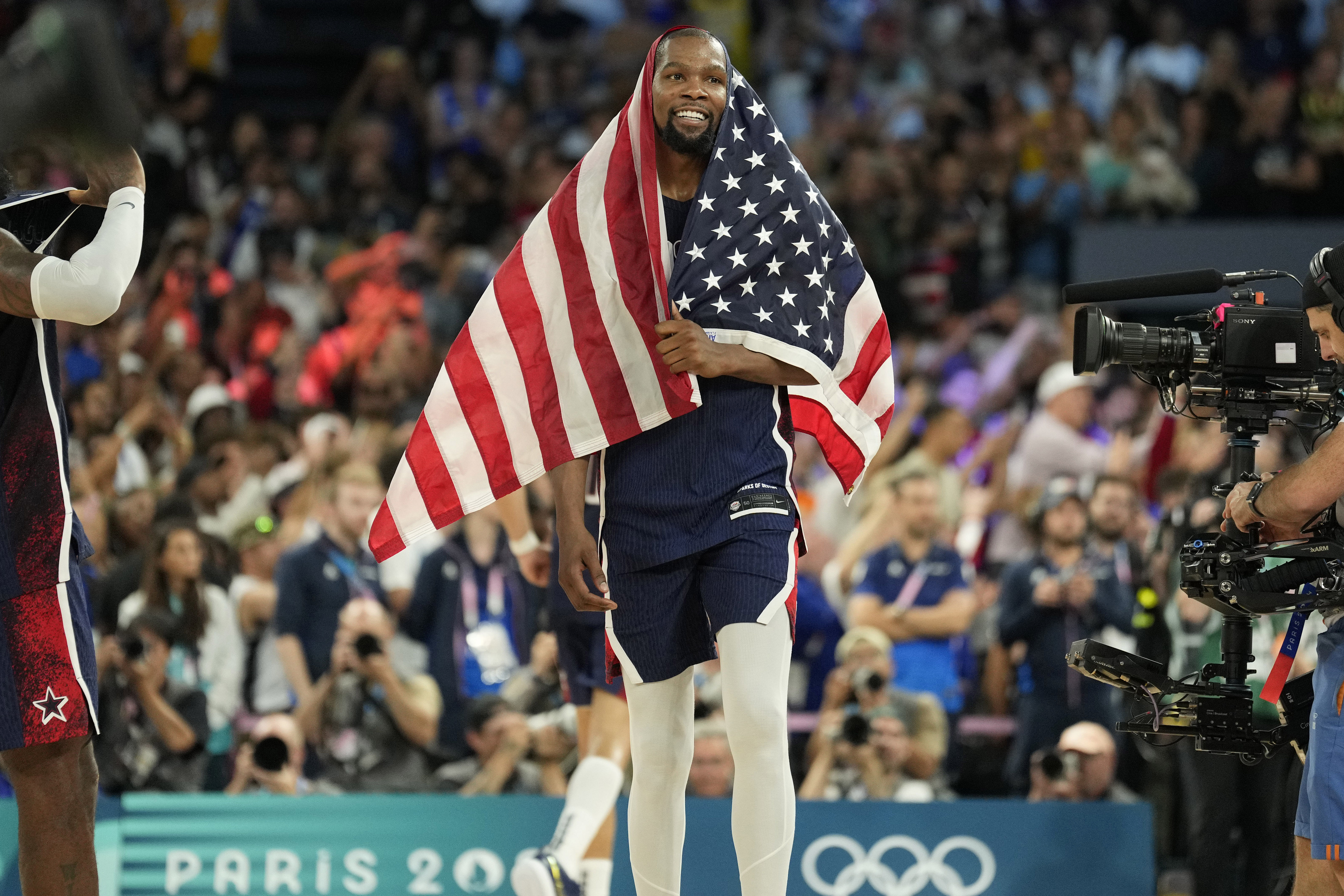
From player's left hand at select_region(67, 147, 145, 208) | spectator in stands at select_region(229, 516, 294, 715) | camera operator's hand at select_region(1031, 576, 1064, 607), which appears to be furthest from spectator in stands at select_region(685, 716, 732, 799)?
player's left hand at select_region(67, 147, 145, 208)

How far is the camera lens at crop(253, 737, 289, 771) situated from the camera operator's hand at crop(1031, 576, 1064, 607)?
10.9ft

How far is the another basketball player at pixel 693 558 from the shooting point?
4.02 meters

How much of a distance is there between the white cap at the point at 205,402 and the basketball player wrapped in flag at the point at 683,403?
6.13m

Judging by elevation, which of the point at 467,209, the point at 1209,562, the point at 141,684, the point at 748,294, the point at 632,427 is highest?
the point at 467,209

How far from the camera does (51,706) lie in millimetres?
3814

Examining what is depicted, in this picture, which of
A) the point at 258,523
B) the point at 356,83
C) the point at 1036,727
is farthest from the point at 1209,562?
the point at 356,83

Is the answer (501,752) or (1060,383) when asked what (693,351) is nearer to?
(501,752)

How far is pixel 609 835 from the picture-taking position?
534cm

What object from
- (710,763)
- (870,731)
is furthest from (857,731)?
(710,763)

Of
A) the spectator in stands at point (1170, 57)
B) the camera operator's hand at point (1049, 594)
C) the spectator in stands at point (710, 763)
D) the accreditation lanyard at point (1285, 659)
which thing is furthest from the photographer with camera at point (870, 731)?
the spectator in stands at point (1170, 57)

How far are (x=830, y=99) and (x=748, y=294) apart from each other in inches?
410

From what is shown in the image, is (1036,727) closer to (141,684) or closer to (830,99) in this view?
(141,684)

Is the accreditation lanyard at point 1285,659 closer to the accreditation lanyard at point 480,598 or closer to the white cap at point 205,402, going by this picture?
the accreditation lanyard at point 480,598

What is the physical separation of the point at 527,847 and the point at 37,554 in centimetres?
248
